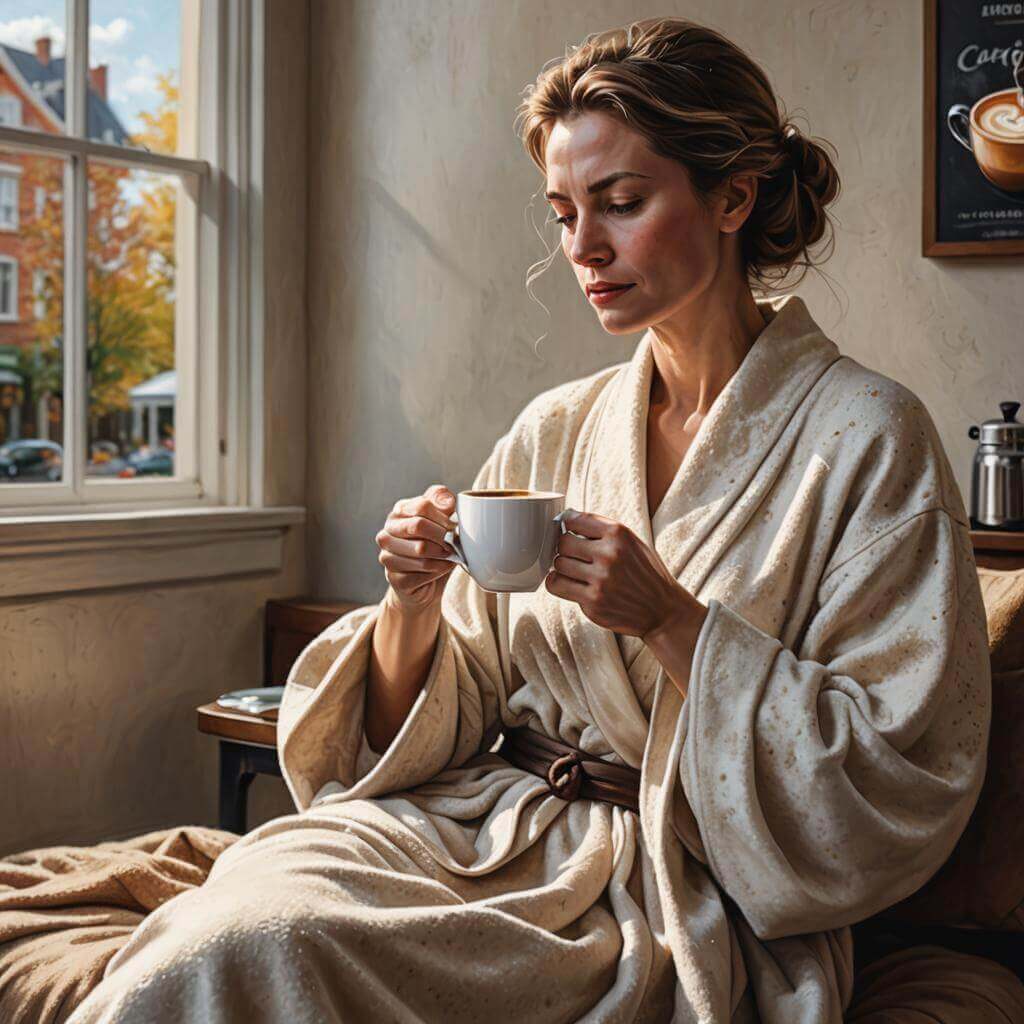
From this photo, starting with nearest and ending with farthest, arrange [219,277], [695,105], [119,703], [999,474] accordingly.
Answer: [695,105]
[999,474]
[119,703]
[219,277]

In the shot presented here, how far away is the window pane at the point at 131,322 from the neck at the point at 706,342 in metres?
1.40

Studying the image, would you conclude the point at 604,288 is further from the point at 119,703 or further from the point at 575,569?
the point at 119,703

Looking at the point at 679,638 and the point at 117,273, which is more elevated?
the point at 117,273

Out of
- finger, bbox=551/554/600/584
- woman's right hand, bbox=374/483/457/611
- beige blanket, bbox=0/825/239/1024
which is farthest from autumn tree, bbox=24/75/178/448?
finger, bbox=551/554/600/584

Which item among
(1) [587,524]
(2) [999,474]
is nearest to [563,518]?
(1) [587,524]

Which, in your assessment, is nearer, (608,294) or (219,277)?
(608,294)

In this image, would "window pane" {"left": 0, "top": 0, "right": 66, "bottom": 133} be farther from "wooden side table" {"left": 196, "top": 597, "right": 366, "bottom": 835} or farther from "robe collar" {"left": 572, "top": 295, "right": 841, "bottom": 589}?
"robe collar" {"left": 572, "top": 295, "right": 841, "bottom": 589}

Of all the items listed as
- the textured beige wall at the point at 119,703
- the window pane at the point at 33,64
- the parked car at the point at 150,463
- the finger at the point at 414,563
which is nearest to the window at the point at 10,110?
the window pane at the point at 33,64

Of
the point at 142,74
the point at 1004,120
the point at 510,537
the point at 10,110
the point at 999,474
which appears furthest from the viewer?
the point at 142,74

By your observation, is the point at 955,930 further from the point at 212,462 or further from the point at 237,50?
the point at 237,50

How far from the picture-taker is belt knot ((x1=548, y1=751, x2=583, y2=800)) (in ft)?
5.06

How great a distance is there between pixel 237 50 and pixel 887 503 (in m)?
1.96

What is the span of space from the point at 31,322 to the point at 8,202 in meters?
0.23

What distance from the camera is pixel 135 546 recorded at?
2566mm
